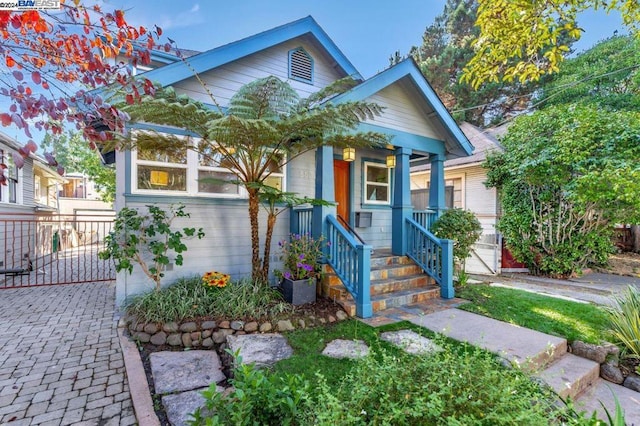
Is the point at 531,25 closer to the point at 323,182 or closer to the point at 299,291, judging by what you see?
the point at 323,182

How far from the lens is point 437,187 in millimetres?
7012

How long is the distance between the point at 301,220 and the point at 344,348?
2.92 meters

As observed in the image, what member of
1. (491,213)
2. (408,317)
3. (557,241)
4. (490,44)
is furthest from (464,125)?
(408,317)

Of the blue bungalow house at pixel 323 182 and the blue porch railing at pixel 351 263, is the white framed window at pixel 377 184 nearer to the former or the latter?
the blue bungalow house at pixel 323 182

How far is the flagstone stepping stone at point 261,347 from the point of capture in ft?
10.9

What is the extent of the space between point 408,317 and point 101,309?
211 inches

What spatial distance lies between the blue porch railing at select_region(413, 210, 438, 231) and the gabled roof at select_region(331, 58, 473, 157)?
67.9 inches

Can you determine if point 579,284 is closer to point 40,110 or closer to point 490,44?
point 490,44

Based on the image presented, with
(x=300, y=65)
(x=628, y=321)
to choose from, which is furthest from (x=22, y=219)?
(x=628, y=321)

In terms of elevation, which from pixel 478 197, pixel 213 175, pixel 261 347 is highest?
pixel 213 175

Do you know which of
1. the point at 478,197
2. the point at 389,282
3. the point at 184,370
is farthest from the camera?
the point at 478,197

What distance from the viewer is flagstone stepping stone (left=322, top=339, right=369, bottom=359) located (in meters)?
3.39

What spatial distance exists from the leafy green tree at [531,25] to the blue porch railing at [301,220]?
358cm

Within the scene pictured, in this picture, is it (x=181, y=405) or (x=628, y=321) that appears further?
(x=628, y=321)
